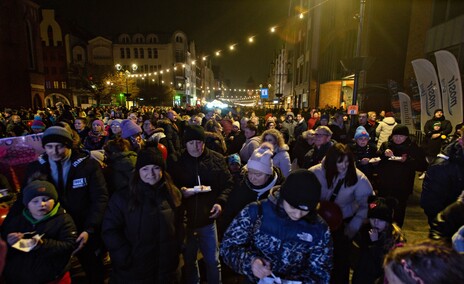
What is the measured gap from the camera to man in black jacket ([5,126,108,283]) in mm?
3002

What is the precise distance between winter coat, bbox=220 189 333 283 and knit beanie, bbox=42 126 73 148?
228cm

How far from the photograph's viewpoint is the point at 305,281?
1.85 metres

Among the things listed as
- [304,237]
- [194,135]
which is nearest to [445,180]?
[304,237]

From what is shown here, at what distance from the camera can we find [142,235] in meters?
2.50

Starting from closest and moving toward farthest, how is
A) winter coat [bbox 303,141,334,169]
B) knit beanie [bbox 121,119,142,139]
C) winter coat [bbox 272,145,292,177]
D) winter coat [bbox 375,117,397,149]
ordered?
winter coat [bbox 272,145,292,177] < winter coat [bbox 303,141,334,169] < knit beanie [bbox 121,119,142,139] < winter coat [bbox 375,117,397,149]

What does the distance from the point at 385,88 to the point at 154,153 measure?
784 inches

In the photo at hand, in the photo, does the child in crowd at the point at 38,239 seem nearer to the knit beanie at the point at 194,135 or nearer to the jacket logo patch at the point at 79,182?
the jacket logo patch at the point at 79,182

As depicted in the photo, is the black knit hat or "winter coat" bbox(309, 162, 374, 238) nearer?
the black knit hat

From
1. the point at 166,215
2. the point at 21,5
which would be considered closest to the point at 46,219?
the point at 166,215

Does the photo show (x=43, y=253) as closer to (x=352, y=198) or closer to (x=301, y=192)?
(x=301, y=192)

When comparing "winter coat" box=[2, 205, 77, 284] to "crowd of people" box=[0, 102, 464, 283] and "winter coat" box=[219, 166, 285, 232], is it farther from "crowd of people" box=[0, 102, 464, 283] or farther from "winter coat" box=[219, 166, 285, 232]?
"winter coat" box=[219, 166, 285, 232]

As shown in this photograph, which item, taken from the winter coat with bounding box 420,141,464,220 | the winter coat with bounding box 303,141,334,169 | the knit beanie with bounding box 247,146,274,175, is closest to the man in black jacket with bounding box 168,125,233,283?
the knit beanie with bounding box 247,146,274,175

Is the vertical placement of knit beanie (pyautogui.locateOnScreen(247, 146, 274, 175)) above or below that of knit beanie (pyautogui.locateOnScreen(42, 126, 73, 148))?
below

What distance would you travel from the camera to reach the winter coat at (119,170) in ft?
11.3
